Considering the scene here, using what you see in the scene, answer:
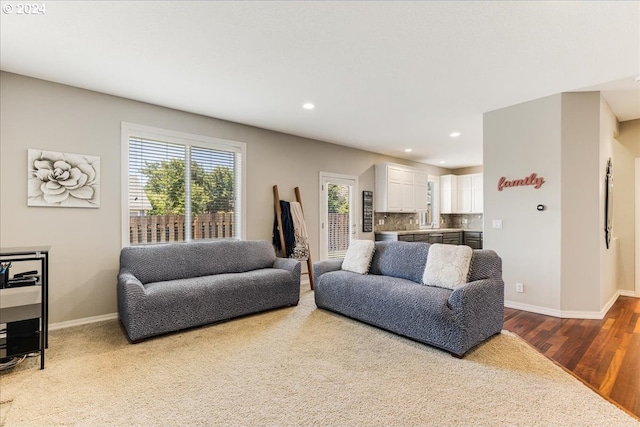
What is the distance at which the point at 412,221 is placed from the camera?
7.92 m

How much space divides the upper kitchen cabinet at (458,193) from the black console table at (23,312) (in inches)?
322

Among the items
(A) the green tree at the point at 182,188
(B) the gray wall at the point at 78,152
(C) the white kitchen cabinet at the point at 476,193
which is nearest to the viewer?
(B) the gray wall at the point at 78,152

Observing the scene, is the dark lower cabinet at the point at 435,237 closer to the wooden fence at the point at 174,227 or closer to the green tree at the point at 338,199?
the green tree at the point at 338,199

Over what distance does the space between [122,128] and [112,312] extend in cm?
219

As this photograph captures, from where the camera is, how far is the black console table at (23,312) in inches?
93.7

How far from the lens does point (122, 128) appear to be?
12.3 ft

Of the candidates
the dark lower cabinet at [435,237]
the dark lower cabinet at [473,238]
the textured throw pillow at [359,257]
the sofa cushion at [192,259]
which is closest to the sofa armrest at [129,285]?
the sofa cushion at [192,259]

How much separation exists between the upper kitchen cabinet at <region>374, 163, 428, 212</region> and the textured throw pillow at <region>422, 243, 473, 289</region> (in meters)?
3.60

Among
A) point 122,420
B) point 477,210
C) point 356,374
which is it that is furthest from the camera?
point 477,210

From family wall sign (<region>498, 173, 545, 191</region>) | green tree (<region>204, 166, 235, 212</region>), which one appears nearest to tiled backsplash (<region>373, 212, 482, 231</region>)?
family wall sign (<region>498, 173, 545, 191</region>)

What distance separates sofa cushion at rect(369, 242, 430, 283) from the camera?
3.46 meters

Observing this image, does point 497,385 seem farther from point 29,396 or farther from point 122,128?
point 122,128

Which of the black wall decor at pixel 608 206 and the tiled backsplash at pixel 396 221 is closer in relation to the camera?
the black wall decor at pixel 608 206

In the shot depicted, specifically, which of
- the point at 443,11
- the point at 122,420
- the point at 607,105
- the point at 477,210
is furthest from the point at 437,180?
the point at 122,420
